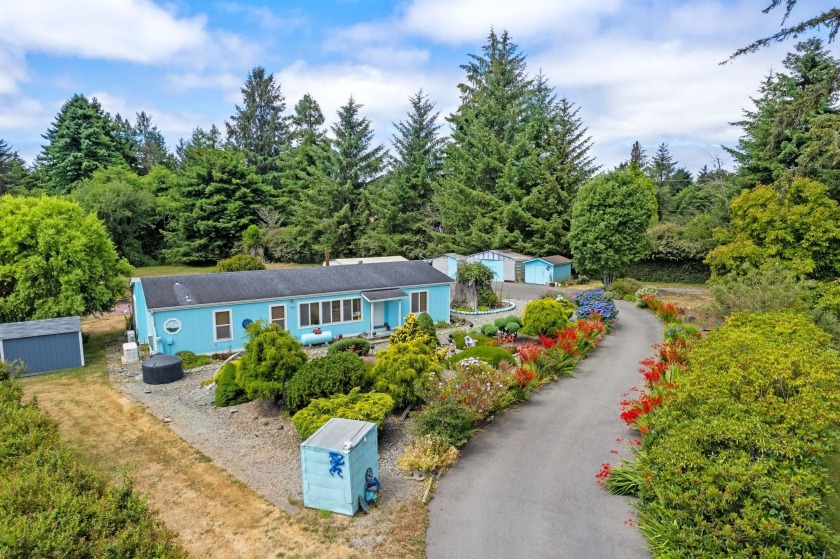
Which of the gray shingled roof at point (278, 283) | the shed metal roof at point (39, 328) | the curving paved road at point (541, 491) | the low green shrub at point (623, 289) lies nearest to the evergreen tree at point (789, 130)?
the low green shrub at point (623, 289)

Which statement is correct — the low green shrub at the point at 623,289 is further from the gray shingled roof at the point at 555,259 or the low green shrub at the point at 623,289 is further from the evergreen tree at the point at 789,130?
the evergreen tree at the point at 789,130

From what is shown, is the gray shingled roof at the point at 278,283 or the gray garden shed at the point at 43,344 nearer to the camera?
the gray garden shed at the point at 43,344

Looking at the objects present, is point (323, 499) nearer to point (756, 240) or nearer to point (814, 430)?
point (814, 430)

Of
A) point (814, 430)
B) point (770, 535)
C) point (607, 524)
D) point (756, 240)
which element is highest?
point (756, 240)

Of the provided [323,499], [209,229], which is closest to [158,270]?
[209,229]

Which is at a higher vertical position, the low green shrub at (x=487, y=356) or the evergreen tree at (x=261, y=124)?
the evergreen tree at (x=261, y=124)

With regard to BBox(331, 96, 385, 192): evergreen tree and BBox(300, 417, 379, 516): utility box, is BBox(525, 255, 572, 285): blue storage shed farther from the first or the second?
BBox(300, 417, 379, 516): utility box

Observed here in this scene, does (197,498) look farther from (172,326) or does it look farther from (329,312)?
(329,312)
